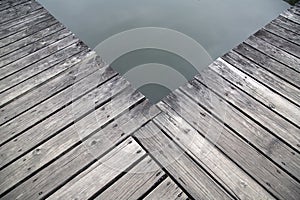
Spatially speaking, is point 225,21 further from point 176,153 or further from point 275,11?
point 176,153

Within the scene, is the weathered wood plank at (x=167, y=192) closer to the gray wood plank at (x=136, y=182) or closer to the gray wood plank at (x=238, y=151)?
the gray wood plank at (x=136, y=182)

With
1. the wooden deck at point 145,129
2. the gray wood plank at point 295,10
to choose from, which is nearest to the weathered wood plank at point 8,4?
the wooden deck at point 145,129

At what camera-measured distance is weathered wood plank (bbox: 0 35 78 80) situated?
210 centimetres

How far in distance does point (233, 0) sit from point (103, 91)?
2.07m

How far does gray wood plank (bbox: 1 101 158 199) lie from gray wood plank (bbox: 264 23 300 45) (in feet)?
5.30

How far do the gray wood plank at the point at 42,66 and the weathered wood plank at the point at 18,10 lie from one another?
2.96 ft

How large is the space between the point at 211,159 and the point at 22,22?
2437mm

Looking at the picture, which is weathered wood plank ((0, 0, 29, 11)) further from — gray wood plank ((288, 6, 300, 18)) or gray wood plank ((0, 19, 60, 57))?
gray wood plank ((288, 6, 300, 18))

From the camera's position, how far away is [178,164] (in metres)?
1.51

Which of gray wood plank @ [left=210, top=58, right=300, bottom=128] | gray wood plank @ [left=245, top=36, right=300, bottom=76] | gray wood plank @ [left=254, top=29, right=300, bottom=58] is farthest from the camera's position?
gray wood plank @ [left=254, top=29, right=300, bottom=58]

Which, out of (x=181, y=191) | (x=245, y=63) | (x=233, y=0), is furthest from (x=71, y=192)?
(x=233, y=0)

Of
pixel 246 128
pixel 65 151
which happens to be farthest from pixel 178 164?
pixel 65 151

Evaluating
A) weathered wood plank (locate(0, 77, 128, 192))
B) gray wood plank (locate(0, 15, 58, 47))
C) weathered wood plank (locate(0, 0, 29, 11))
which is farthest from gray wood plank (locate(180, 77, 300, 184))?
weathered wood plank (locate(0, 0, 29, 11))

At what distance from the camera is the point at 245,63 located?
2146mm
